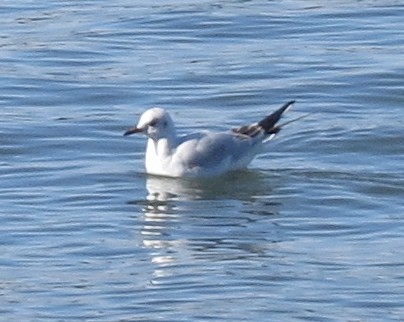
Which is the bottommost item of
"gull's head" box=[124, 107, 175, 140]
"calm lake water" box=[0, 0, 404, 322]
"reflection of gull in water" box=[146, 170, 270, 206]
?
"reflection of gull in water" box=[146, 170, 270, 206]

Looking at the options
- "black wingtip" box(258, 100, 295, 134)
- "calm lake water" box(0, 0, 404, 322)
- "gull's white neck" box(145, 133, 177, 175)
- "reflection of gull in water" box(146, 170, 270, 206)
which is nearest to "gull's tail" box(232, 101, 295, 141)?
"black wingtip" box(258, 100, 295, 134)

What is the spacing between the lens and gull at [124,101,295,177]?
14.4m

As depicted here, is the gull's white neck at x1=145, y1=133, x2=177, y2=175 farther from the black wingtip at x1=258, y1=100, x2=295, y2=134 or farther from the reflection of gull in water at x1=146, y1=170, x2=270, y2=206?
the black wingtip at x1=258, y1=100, x2=295, y2=134

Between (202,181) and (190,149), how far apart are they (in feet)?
0.88

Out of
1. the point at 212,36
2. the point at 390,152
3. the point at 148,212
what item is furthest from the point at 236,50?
the point at 148,212

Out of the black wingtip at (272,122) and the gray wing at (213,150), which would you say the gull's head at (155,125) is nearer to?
the gray wing at (213,150)

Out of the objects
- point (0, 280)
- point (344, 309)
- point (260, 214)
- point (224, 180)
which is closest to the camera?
point (344, 309)

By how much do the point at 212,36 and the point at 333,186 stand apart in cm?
665

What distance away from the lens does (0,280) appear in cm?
1113

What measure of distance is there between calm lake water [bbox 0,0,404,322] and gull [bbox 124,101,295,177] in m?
0.12

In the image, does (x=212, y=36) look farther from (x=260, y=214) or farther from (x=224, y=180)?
(x=260, y=214)

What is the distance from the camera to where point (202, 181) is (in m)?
14.6

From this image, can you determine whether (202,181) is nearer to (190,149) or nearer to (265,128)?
(190,149)

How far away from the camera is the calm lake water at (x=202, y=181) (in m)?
10.9
